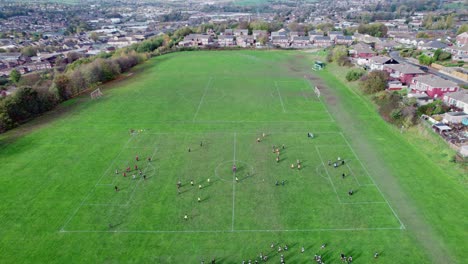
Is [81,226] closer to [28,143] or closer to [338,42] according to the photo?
[28,143]

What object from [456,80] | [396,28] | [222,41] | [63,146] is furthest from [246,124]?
[396,28]

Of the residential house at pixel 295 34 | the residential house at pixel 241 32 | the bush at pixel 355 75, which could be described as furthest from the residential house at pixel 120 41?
the bush at pixel 355 75

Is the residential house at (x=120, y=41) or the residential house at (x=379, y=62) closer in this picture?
the residential house at (x=379, y=62)

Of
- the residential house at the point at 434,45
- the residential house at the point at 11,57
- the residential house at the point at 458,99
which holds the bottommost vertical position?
the residential house at the point at 11,57

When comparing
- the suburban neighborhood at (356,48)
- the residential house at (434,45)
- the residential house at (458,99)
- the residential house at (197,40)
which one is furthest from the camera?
the residential house at (197,40)

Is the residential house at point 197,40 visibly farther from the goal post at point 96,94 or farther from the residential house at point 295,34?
the goal post at point 96,94

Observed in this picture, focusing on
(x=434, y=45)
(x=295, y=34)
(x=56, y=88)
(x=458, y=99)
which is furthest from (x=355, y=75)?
(x=295, y=34)

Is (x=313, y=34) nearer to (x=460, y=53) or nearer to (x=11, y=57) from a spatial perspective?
(x=460, y=53)
